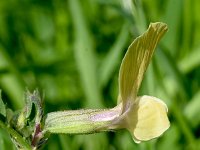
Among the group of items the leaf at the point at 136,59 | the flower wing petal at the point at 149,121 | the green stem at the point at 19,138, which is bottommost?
the flower wing petal at the point at 149,121

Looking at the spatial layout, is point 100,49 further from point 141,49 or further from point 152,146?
point 141,49

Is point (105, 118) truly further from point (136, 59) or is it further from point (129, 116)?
point (136, 59)

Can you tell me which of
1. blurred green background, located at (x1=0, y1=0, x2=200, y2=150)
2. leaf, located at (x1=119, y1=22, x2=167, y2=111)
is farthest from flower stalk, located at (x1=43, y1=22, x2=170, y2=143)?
blurred green background, located at (x1=0, y1=0, x2=200, y2=150)

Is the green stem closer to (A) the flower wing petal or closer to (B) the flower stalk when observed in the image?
(B) the flower stalk

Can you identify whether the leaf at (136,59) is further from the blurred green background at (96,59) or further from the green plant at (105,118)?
the blurred green background at (96,59)

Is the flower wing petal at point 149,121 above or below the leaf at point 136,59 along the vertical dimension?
below

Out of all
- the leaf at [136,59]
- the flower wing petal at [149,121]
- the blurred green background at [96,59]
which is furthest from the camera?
the blurred green background at [96,59]

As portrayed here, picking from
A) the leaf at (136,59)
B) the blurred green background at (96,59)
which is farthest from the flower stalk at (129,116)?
the blurred green background at (96,59)
